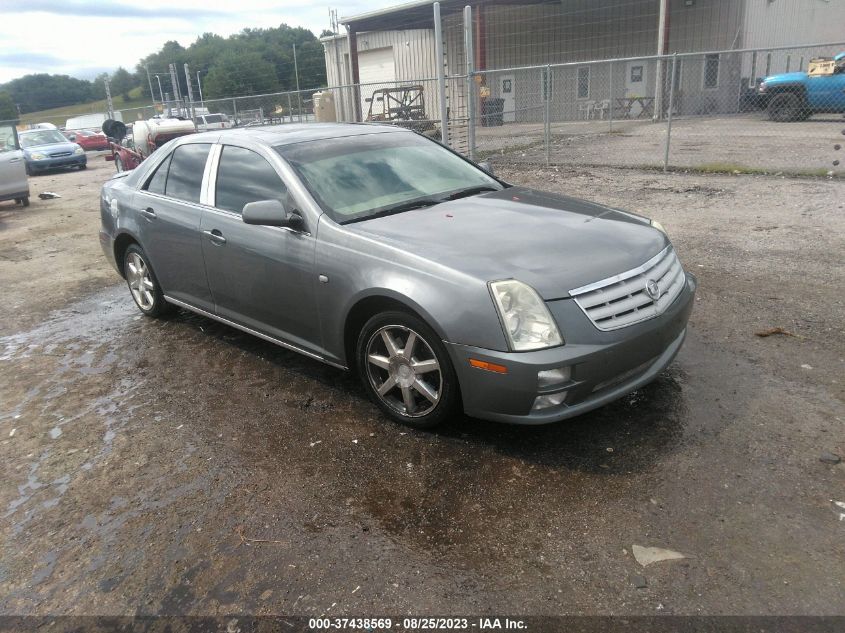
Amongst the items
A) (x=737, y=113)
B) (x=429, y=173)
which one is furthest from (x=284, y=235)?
(x=737, y=113)

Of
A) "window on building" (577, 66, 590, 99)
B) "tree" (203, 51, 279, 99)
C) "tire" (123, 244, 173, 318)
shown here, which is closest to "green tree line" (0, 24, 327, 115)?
"tree" (203, 51, 279, 99)

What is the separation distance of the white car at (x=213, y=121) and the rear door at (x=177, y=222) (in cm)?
1741

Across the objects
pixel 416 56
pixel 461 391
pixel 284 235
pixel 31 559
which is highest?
pixel 416 56

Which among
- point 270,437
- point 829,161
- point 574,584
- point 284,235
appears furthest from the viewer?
point 829,161

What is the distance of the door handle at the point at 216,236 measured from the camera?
450 centimetres

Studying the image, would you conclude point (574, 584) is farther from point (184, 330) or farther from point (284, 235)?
point (184, 330)

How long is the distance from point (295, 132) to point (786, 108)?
16.9 metres

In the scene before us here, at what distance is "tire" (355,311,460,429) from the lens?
3373 millimetres

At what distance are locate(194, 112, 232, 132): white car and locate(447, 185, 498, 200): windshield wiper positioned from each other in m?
18.8

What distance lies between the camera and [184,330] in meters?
5.67

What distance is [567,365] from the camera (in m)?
3.06

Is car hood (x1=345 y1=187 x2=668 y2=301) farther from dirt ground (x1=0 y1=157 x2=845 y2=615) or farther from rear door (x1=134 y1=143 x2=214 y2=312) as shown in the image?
rear door (x1=134 y1=143 x2=214 y2=312)

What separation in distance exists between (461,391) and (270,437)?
1.20m

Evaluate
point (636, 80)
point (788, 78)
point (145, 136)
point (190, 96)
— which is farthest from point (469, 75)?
point (636, 80)
